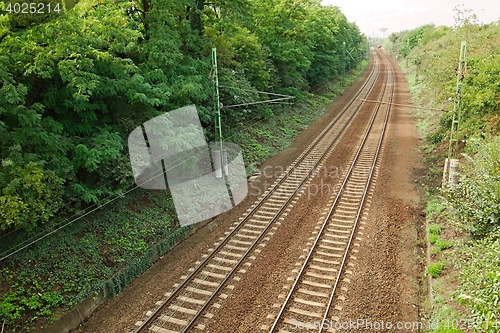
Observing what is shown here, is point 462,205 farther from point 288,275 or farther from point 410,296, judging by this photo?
point 288,275

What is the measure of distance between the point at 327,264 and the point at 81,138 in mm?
8552

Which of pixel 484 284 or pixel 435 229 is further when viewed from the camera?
pixel 435 229

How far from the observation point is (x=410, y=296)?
31.4 ft

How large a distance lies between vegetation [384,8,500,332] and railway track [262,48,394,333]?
247 cm

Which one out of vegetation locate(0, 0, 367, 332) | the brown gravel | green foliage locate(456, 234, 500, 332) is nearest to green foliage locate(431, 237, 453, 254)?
the brown gravel

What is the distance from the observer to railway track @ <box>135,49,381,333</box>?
916 cm

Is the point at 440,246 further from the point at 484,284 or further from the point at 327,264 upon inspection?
the point at 484,284

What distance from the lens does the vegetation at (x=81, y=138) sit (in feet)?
29.4

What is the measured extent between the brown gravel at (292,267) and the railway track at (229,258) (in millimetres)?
330

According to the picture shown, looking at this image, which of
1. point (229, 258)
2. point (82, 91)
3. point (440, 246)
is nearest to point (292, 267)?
point (229, 258)

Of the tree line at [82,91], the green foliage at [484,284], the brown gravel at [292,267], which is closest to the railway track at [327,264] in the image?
the brown gravel at [292,267]

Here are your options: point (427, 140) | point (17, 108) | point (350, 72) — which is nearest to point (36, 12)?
point (17, 108)

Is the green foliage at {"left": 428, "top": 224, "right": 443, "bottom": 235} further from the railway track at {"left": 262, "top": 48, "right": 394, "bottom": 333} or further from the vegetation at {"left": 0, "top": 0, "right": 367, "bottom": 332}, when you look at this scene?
the vegetation at {"left": 0, "top": 0, "right": 367, "bottom": 332}

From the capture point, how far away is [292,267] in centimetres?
1095
